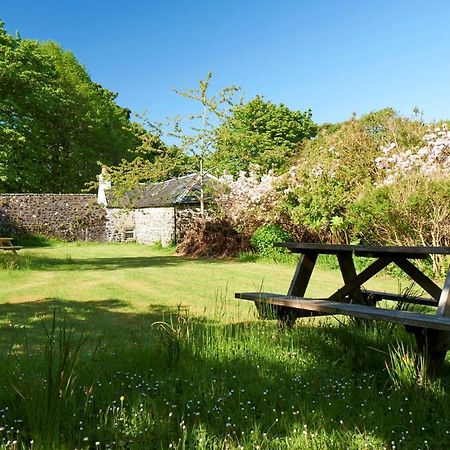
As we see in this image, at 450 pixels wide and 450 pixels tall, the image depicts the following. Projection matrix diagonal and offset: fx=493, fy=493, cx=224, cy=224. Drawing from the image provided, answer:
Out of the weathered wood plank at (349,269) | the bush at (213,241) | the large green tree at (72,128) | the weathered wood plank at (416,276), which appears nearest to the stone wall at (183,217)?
the bush at (213,241)

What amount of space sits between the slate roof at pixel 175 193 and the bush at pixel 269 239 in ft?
12.2

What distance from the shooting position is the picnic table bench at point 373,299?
3.63 m

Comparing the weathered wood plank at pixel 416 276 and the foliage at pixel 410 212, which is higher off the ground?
the foliage at pixel 410 212

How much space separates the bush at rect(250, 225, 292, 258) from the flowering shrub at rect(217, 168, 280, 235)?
30.4 inches

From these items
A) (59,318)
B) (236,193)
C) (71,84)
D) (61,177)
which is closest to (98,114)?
(71,84)

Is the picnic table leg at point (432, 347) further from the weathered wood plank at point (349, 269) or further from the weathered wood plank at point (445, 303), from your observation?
the weathered wood plank at point (349, 269)

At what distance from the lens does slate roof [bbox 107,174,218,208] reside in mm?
20781

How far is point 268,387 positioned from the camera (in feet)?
11.4

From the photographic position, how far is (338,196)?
574 inches

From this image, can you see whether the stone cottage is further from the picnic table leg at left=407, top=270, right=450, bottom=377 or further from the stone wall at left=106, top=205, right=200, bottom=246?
the picnic table leg at left=407, top=270, right=450, bottom=377

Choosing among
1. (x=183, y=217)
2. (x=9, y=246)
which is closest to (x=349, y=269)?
(x=9, y=246)

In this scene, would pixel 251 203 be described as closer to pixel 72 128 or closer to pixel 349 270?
pixel 349 270

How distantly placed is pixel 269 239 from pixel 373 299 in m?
10.0

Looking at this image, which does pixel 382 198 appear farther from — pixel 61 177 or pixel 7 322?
pixel 61 177
